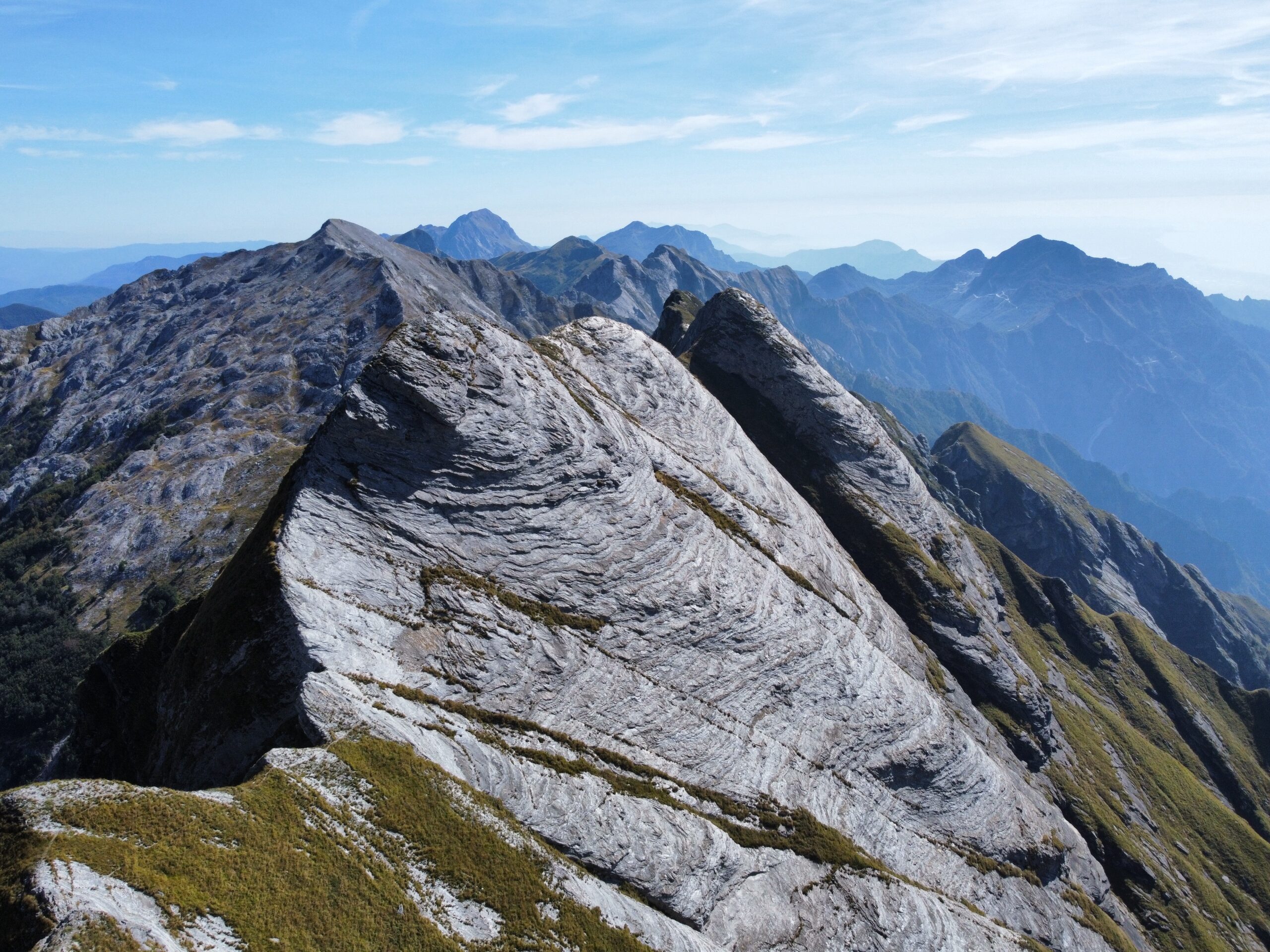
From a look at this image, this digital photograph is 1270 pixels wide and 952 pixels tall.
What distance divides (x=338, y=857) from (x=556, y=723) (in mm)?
14916

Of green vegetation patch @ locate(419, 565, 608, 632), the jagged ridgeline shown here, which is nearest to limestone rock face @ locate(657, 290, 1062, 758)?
the jagged ridgeline

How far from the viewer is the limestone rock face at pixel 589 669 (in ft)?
108

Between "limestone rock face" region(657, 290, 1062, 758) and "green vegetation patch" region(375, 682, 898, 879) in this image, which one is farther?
"limestone rock face" region(657, 290, 1062, 758)

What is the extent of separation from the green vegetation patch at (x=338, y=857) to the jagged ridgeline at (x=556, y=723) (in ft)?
0.39

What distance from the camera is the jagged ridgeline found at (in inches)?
889

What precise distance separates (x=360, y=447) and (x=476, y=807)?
22.5m

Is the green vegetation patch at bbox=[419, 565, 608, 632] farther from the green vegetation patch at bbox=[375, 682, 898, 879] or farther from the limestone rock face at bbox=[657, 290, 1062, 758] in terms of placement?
the limestone rock face at bbox=[657, 290, 1062, 758]

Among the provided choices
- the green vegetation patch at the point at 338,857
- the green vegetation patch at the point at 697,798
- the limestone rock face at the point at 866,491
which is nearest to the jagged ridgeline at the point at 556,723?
the green vegetation patch at the point at 338,857

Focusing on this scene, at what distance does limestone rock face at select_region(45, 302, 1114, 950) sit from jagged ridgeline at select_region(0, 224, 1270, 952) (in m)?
0.21

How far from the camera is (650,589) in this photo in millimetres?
45719

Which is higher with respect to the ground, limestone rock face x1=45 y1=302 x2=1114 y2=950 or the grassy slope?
limestone rock face x1=45 y1=302 x2=1114 y2=950

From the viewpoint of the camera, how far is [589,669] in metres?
40.1

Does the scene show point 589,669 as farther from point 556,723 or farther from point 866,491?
point 866,491

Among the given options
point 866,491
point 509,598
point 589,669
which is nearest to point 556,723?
point 589,669
